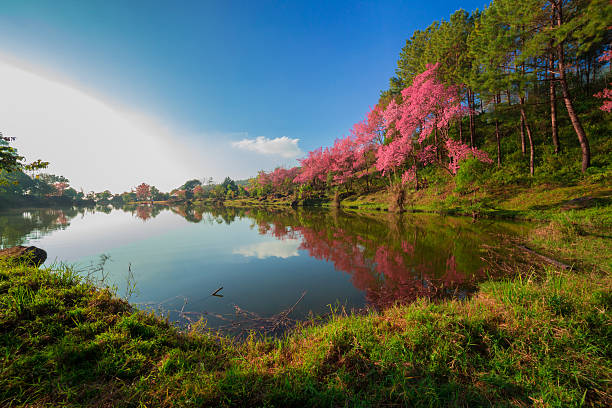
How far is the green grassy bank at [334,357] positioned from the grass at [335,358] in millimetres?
13

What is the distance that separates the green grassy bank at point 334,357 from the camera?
183 centimetres

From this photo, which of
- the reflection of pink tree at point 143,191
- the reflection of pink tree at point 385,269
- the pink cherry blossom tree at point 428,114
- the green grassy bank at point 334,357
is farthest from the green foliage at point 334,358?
the reflection of pink tree at point 143,191

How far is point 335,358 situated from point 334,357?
0.05 ft

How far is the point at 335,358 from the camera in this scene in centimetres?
252

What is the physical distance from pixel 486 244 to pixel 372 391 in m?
8.54

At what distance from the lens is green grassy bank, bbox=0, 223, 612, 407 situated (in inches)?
71.9

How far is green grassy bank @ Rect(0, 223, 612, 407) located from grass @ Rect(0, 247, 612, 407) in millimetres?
13

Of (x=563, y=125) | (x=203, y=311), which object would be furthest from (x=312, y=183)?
(x=203, y=311)

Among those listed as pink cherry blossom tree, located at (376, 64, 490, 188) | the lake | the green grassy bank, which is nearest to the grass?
the green grassy bank

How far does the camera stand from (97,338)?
2576 millimetres

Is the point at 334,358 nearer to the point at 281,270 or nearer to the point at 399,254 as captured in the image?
the point at 281,270

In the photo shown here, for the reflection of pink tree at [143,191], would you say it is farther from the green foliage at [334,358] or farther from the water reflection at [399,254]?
the green foliage at [334,358]

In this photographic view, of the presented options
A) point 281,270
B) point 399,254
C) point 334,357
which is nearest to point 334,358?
point 334,357

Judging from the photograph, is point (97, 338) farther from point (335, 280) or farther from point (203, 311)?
point (335, 280)
